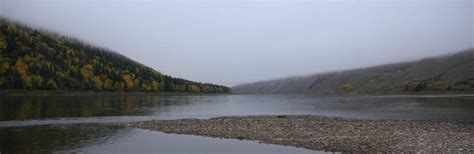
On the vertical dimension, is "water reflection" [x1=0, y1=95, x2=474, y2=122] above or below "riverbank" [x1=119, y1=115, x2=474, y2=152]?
above

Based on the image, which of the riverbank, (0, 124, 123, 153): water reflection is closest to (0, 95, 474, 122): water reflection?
(0, 124, 123, 153): water reflection

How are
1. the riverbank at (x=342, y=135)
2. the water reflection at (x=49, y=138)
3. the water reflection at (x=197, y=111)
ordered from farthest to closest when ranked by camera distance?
Answer: the water reflection at (x=197, y=111)
the water reflection at (x=49, y=138)
the riverbank at (x=342, y=135)

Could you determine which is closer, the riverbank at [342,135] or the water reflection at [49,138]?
the riverbank at [342,135]

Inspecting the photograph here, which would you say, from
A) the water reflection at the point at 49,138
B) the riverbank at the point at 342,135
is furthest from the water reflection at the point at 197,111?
the riverbank at the point at 342,135

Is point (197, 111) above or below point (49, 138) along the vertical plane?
above

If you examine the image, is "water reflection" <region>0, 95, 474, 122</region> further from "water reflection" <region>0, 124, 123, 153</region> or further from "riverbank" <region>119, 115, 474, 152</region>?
"riverbank" <region>119, 115, 474, 152</region>

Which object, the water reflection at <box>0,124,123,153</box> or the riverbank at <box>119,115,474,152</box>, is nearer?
the riverbank at <box>119,115,474,152</box>

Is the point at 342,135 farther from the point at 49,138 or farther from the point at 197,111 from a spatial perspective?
the point at 197,111

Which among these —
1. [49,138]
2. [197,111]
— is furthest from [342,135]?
[197,111]

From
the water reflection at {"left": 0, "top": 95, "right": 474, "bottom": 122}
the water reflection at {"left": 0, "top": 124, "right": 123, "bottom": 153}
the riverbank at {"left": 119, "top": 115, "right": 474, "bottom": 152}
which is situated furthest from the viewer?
the water reflection at {"left": 0, "top": 95, "right": 474, "bottom": 122}

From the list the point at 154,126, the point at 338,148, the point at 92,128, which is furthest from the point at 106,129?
the point at 338,148

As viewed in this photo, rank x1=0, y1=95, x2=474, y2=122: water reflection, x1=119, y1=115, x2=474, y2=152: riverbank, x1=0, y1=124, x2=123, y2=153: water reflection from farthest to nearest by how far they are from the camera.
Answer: x1=0, y1=95, x2=474, y2=122: water reflection → x1=0, y1=124, x2=123, y2=153: water reflection → x1=119, y1=115, x2=474, y2=152: riverbank

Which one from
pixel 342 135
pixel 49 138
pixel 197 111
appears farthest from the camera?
pixel 197 111

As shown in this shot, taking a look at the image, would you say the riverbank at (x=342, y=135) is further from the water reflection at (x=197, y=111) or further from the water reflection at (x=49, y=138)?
the water reflection at (x=197, y=111)
